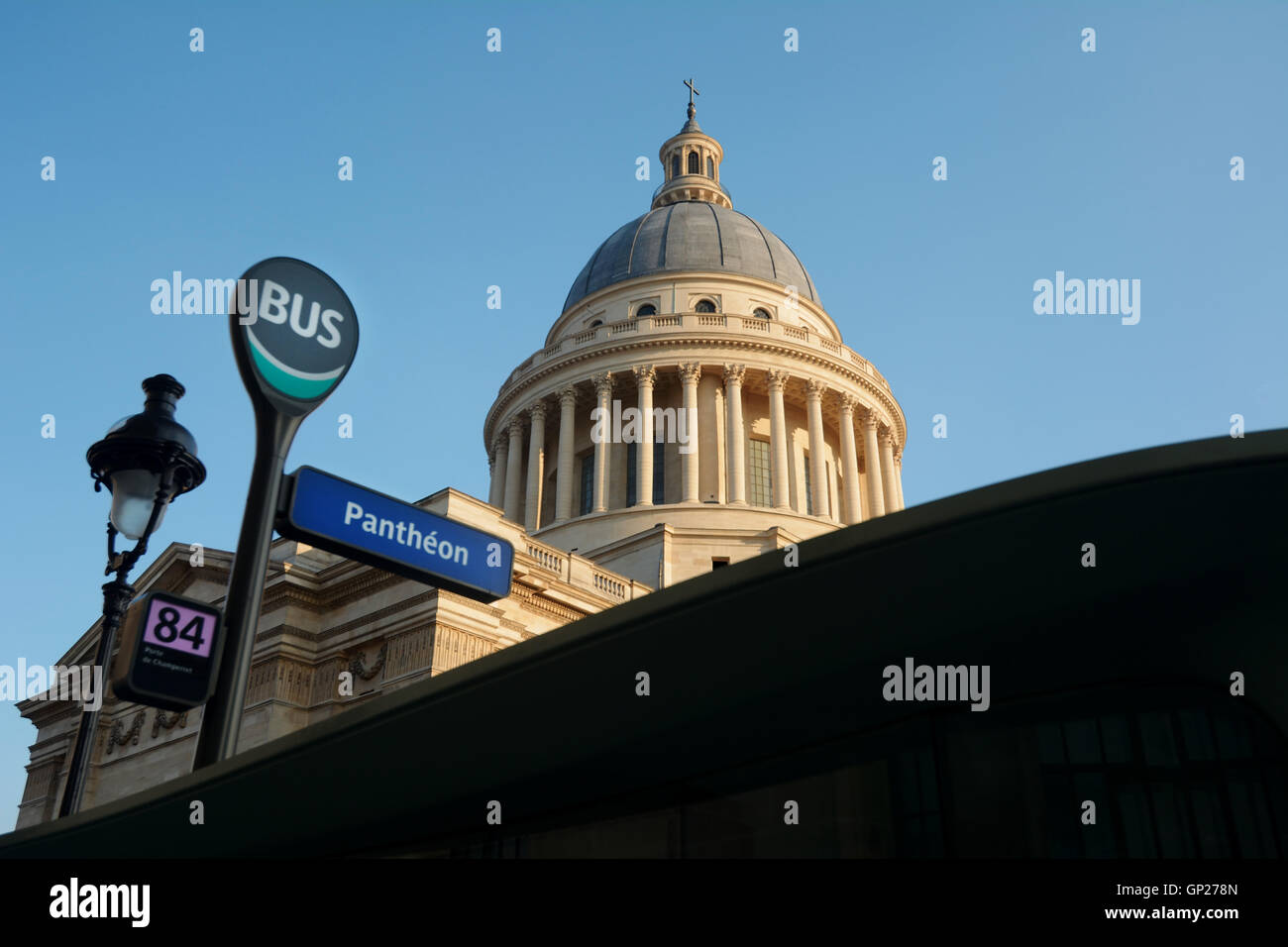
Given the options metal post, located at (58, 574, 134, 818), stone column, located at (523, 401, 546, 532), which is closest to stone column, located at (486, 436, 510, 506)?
stone column, located at (523, 401, 546, 532)

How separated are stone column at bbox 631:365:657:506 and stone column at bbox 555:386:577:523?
116 inches

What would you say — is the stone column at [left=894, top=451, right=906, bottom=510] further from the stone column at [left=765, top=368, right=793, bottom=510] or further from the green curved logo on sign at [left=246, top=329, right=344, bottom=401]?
the green curved logo on sign at [left=246, top=329, right=344, bottom=401]

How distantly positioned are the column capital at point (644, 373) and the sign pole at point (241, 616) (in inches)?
1709

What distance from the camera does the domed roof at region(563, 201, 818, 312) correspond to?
57.9m

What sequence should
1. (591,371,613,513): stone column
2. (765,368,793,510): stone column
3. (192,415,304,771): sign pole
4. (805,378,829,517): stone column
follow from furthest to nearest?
1. (805,378,829,517): stone column
2. (765,368,793,510): stone column
3. (591,371,613,513): stone column
4. (192,415,304,771): sign pole

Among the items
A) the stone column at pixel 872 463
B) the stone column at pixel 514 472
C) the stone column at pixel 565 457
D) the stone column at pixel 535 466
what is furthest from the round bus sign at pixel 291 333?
the stone column at pixel 872 463

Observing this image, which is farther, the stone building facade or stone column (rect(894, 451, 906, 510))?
stone column (rect(894, 451, 906, 510))

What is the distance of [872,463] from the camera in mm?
53531

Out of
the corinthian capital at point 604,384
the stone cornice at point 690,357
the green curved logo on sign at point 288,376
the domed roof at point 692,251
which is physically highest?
the domed roof at point 692,251

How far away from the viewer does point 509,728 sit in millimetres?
5723

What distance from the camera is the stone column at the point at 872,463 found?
53062mm

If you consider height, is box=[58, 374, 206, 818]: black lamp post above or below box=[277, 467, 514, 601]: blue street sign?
above

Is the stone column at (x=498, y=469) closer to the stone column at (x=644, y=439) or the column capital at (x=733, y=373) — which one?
the stone column at (x=644, y=439)

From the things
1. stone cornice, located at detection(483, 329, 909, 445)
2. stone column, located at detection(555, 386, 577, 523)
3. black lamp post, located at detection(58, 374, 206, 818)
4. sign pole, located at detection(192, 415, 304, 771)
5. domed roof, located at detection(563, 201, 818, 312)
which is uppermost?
domed roof, located at detection(563, 201, 818, 312)
